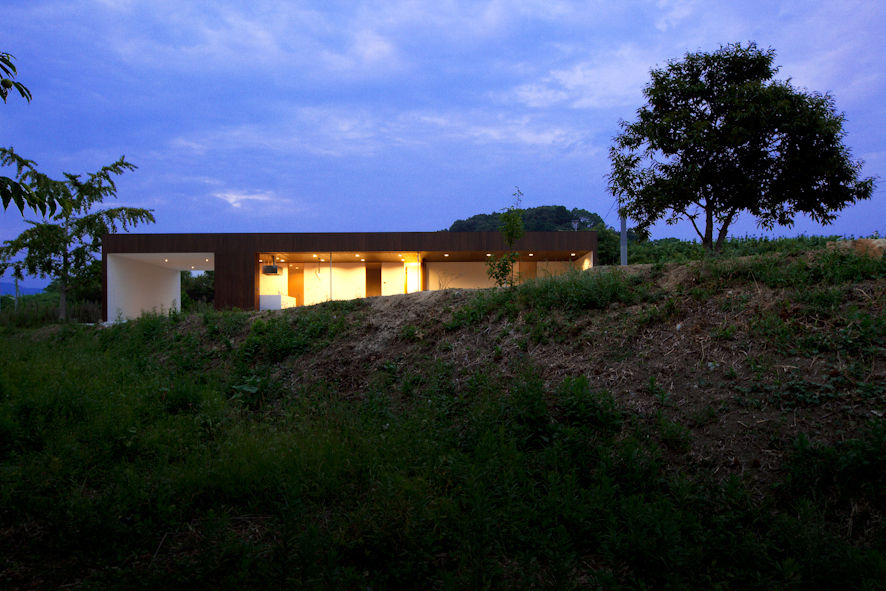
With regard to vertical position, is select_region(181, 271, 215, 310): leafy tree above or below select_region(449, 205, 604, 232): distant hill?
below

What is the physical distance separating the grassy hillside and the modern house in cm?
1236

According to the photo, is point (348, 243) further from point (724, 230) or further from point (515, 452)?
point (515, 452)

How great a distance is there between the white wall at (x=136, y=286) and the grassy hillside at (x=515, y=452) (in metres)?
14.7

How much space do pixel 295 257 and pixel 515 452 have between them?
64.8 feet

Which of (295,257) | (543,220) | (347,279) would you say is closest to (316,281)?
(347,279)

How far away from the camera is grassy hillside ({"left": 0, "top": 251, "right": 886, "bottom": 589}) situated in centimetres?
278

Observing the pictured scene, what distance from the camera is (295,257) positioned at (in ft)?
72.2

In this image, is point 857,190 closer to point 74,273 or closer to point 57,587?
point 57,587

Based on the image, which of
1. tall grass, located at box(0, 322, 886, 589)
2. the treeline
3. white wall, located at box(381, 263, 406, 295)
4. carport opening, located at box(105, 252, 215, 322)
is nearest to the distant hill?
the treeline

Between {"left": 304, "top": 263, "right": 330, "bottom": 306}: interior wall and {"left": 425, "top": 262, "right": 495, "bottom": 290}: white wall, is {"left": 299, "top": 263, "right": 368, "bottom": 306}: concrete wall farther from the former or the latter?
{"left": 425, "top": 262, "right": 495, "bottom": 290}: white wall

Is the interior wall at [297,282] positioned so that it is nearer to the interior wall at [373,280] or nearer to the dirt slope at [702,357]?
the interior wall at [373,280]

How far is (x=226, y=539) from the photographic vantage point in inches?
118

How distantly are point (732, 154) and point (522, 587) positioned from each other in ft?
33.2

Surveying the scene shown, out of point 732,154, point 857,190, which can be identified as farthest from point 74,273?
point 857,190
